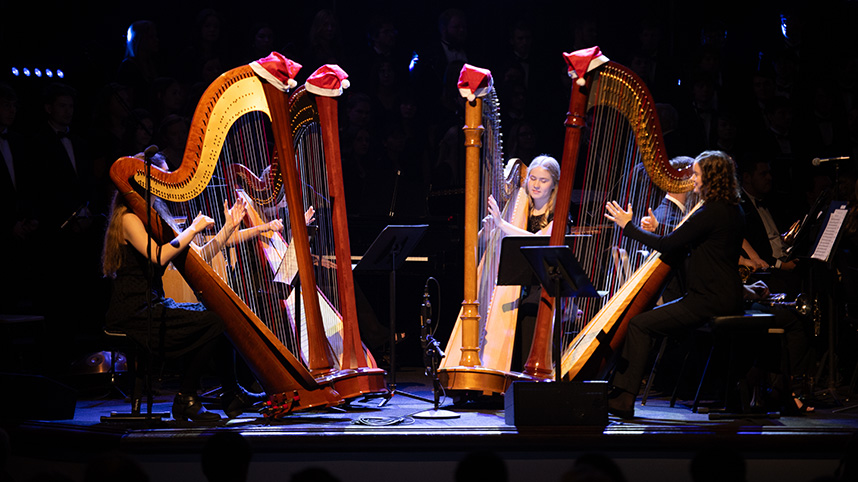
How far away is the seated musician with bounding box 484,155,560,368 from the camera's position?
4.87 meters

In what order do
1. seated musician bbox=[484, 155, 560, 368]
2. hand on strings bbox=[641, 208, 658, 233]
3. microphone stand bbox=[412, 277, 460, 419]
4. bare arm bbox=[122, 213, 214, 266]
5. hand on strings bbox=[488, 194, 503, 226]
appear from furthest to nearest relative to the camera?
seated musician bbox=[484, 155, 560, 368] < hand on strings bbox=[488, 194, 503, 226] < hand on strings bbox=[641, 208, 658, 233] < microphone stand bbox=[412, 277, 460, 419] < bare arm bbox=[122, 213, 214, 266]

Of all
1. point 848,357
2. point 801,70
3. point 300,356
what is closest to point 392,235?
point 300,356

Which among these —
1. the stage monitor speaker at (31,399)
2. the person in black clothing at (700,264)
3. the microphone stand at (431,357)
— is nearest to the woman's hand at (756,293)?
the person in black clothing at (700,264)

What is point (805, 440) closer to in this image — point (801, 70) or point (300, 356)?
point (300, 356)

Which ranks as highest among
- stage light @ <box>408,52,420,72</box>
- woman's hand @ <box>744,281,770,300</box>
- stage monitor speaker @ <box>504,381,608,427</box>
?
stage light @ <box>408,52,420,72</box>

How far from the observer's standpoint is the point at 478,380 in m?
4.32

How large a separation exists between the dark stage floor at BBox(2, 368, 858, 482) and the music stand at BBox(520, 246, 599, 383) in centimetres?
39

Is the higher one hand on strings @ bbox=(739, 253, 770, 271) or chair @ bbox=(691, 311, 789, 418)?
hand on strings @ bbox=(739, 253, 770, 271)

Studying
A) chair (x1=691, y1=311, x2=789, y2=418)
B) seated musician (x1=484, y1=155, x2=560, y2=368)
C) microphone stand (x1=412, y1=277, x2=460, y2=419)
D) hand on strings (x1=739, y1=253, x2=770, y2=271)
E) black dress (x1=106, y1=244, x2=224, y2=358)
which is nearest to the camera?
black dress (x1=106, y1=244, x2=224, y2=358)

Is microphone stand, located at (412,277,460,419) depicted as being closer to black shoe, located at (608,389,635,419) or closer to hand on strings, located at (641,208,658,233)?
black shoe, located at (608,389,635,419)

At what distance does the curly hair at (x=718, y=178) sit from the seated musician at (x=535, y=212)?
933 mm

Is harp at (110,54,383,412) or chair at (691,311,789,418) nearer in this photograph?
harp at (110,54,383,412)

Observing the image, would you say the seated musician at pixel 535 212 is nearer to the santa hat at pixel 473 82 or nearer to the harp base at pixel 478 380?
the harp base at pixel 478 380

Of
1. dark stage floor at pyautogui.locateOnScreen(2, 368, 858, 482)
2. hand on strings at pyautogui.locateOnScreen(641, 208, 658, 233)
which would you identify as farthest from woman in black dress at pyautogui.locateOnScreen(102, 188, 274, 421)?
hand on strings at pyautogui.locateOnScreen(641, 208, 658, 233)
